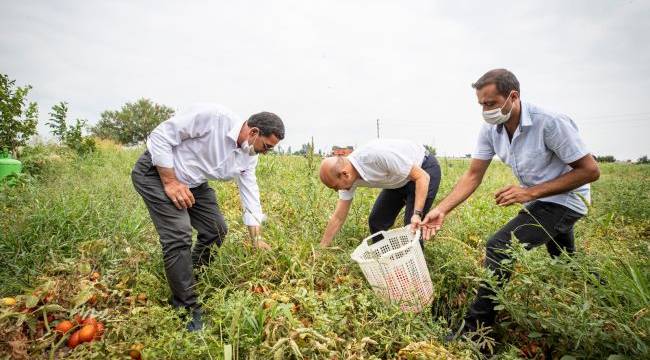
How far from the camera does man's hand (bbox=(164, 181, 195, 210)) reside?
8.15 ft

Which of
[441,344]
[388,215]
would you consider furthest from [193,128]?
[441,344]

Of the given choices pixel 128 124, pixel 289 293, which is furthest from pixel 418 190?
pixel 128 124

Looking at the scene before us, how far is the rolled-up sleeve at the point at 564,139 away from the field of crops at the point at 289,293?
0.47 metres

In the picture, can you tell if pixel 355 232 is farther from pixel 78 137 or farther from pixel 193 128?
pixel 78 137

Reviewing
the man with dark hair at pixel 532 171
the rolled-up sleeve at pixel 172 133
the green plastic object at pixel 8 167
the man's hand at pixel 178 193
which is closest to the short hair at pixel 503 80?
the man with dark hair at pixel 532 171

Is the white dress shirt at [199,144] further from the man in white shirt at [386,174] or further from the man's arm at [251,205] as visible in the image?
the man in white shirt at [386,174]

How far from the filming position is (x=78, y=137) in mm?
8555

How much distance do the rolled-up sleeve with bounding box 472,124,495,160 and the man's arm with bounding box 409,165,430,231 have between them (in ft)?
1.46

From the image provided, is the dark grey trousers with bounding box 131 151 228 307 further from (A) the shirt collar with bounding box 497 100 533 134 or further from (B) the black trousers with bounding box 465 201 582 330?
(A) the shirt collar with bounding box 497 100 533 134

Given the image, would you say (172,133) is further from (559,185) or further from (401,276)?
(559,185)

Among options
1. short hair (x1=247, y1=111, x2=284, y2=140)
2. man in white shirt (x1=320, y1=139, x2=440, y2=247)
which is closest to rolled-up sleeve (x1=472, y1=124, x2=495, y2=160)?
man in white shirt (x1=320, y1=139, x2=440, y2=247)

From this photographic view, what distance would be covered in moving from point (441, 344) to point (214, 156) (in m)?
2.11

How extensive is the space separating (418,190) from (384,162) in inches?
14.8

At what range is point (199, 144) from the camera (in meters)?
2.70
